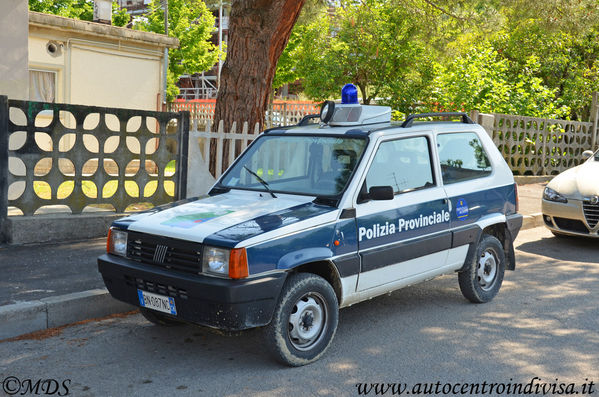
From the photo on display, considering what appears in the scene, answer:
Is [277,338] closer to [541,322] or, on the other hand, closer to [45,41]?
[541,322]

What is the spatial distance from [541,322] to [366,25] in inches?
805

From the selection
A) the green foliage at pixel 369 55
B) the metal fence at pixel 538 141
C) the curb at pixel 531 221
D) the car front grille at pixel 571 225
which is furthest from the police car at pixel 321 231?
the green foliage at pixel 369 55

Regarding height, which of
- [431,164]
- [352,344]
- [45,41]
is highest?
[45,41]

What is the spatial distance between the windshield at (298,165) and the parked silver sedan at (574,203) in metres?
4.99

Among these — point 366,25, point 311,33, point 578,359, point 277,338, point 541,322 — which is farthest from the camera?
point 311,33

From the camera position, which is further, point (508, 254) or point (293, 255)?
point (508, 254)

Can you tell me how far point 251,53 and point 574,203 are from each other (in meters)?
5.31

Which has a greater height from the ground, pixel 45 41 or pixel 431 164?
pixel 45 41

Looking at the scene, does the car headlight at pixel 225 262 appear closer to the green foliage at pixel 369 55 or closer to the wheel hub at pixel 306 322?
the wheel hub at pixel 306 322

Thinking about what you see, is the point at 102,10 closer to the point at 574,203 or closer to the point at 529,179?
the point at 529,179

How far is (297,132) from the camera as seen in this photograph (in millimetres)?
5777

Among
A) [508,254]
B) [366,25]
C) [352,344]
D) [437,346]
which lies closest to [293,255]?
[352,344]

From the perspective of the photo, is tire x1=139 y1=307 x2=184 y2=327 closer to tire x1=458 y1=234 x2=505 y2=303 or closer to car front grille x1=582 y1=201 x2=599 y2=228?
tire x1=458 y1=234 x2=505 y2=303

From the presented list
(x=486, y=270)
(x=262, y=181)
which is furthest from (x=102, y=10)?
(x=486, y=270)
